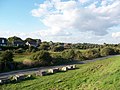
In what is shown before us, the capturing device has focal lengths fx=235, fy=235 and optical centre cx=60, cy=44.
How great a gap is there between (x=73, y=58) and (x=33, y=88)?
42.0 metres

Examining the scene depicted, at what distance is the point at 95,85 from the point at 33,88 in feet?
20.3

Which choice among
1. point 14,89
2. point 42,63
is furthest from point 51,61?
A: point 14,89

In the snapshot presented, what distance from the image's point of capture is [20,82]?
26.6 m

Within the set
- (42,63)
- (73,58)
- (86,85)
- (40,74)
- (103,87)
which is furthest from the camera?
(73,58)

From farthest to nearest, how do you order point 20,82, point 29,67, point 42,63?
Answer: 1. point 42,63
2. point 29,67
3. point 20,82

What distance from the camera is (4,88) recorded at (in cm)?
2395

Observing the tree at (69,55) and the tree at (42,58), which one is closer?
the tree at (42,58)

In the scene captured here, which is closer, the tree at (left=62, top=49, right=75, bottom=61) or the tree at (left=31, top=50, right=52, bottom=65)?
the tree at (left=31, top=50, right=52, bottom=65)

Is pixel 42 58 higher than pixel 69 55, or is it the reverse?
pixel 69 55

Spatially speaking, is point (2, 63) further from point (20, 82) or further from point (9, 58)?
point (20, 82)

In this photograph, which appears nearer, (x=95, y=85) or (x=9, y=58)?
(x=95, y=85)

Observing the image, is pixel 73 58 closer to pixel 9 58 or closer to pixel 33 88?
pixel 9 58

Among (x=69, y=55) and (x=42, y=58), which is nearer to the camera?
(x=42, y=58)

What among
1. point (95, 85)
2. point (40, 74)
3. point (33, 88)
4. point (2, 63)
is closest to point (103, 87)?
point (95, 85)
